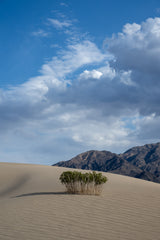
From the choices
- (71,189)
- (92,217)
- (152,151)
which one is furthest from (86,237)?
(152,151)

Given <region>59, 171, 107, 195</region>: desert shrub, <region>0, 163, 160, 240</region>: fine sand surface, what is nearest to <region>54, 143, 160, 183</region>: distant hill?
<region>59, 171, 107, 195</region>: desert shrub

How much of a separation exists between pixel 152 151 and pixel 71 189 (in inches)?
6891

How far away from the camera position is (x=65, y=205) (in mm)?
11070

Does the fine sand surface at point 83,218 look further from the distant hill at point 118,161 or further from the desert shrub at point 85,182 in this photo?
the distant hill at point 118,161

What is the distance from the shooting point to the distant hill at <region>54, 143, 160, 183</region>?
14125cm

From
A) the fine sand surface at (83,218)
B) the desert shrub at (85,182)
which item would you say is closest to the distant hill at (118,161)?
the desert shrub at (85,182)

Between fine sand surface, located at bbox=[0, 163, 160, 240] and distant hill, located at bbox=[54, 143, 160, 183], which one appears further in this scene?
distant hill, located at bbox=[54, 143, 160, 183]

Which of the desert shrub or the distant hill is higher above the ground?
the distant hill

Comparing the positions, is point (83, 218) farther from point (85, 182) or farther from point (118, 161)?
point (118, 161)

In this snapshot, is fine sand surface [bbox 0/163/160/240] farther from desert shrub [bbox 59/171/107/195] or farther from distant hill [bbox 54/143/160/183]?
distant hill [bbox 54/143/160/183]

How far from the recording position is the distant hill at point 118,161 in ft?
463

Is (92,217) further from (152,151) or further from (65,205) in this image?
(152,151)

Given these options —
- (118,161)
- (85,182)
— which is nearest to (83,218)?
(85,182)

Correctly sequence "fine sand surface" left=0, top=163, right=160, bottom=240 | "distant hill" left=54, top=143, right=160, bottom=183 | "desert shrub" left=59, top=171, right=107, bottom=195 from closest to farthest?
"fine sand surface" left=0, top=163, right=160, bottom=240, "desert shrub" left=59, top=171, right=107, bottom=195, "distant hill" left=54, top=143, right=160, bottom=183
